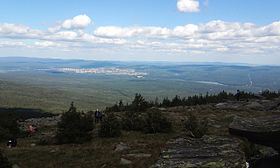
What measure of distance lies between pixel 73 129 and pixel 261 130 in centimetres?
1182

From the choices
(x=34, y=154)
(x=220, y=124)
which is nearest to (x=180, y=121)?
(x=220, y=124)

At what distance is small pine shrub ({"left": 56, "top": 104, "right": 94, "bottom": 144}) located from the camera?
24945 millimetres

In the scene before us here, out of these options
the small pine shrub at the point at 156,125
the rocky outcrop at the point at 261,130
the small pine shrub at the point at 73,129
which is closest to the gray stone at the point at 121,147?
the small pine shrub at the point at 73,129

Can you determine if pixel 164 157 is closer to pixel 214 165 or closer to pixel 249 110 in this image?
pixel 214 165

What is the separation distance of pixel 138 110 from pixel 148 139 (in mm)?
17464

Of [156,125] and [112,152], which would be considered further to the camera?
[156,125]

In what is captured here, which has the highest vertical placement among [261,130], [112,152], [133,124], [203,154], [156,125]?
[261,130]

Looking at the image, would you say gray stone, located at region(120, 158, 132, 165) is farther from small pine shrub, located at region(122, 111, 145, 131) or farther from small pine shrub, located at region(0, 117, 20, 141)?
small pine shrub, located at region(0, 117, 20, 141)

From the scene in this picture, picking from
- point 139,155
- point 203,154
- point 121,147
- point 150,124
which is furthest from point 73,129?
point 203,154

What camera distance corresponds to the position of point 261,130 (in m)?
18.5

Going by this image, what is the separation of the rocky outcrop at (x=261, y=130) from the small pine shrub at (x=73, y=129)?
9.64 meters

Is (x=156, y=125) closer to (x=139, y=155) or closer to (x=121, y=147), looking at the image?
(x=121, y=147)

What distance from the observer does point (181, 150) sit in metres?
16.5

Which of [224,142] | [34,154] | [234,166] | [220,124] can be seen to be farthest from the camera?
[220,124]
